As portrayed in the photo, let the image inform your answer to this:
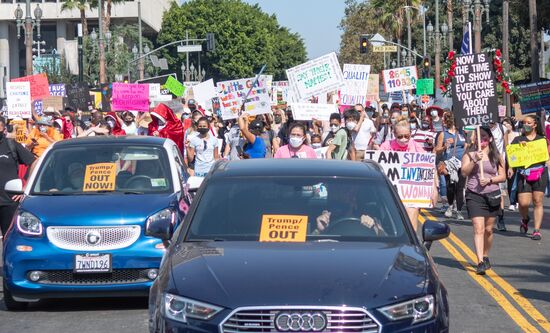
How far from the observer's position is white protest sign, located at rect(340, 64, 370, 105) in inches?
1065

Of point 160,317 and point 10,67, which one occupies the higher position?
point 10,67

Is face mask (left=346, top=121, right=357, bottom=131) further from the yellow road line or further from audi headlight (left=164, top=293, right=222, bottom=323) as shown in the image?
audi headlight (left=164, top=293, right=222, bottom=323)

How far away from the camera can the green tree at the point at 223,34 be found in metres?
116

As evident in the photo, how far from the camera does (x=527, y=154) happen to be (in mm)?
17344

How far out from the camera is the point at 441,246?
15.7 m

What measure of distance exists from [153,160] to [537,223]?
748 cm

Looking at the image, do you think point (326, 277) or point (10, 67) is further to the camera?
point (10, 67)

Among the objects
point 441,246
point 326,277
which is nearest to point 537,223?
point 441,246

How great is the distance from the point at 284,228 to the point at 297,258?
536 mm

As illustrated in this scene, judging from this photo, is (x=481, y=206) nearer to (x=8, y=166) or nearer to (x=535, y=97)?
(x=8, y=166)

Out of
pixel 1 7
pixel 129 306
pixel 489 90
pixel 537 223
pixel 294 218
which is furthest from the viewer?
pixel 1 7

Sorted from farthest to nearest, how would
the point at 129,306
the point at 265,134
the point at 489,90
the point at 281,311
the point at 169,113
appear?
the point at 265,134 → the point at 169,113 → the point at 489,90 → the point at 129,306 → the point at 281,311

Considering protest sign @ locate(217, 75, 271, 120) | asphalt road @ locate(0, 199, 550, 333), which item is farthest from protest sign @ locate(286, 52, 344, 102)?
asphalt road @ locate(0, 199, 550, 333)

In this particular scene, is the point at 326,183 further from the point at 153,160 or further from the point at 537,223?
the point at 537,223
